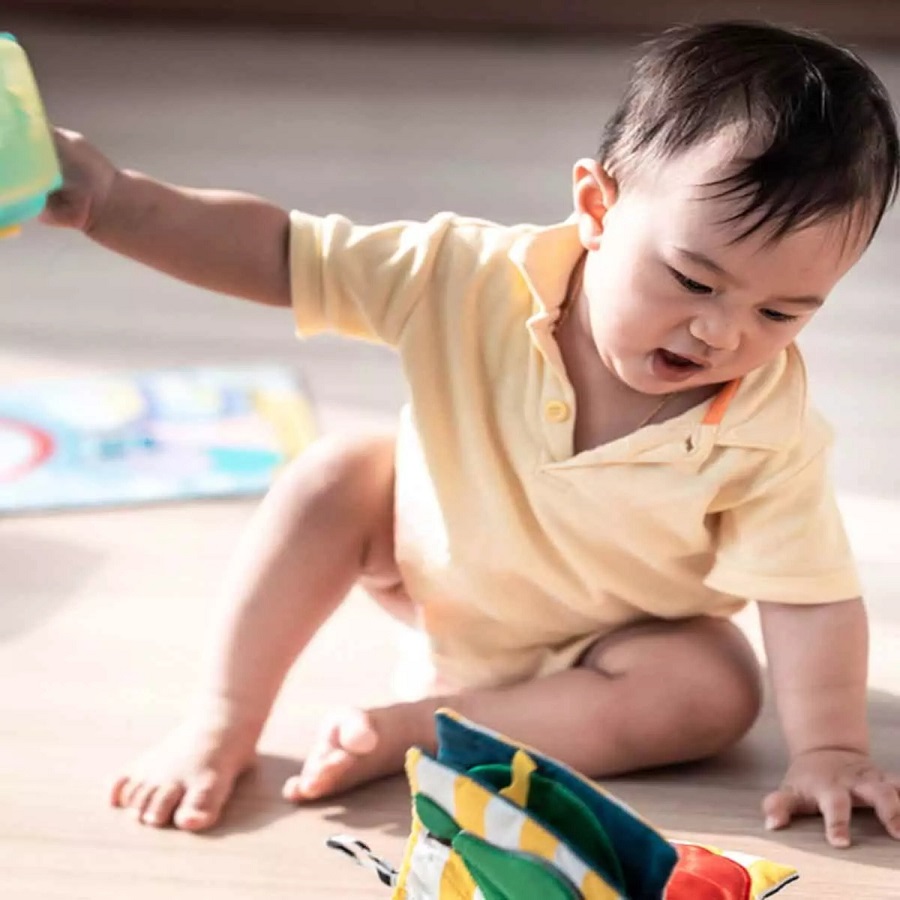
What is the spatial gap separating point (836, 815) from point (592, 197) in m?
0.35

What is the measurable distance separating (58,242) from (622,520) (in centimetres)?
91

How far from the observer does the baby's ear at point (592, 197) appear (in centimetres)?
86

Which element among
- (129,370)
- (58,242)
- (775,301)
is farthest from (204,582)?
(58,242)

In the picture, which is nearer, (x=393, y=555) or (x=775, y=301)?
(x=775, y=301)

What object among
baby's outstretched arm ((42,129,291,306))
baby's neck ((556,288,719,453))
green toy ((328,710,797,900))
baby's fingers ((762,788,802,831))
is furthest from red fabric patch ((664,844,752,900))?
baby's outstretched arm ((42,129,291,306))

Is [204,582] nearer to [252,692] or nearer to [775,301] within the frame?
→ [252,692]

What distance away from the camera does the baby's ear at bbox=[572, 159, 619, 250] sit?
0.86 meters

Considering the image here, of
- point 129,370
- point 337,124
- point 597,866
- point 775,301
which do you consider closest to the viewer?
point 597,866

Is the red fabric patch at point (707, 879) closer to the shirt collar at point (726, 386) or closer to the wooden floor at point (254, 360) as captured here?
the wooden floor at point (254, 360)

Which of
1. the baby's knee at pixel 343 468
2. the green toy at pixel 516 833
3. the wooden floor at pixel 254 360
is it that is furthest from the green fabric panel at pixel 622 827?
the baby's knee at pixel 343 468

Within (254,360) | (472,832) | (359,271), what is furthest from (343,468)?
(254,360)

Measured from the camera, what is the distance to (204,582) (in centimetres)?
115

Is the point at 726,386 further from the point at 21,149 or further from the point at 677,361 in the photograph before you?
the point at 21,149

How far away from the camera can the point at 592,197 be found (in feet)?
2.89
